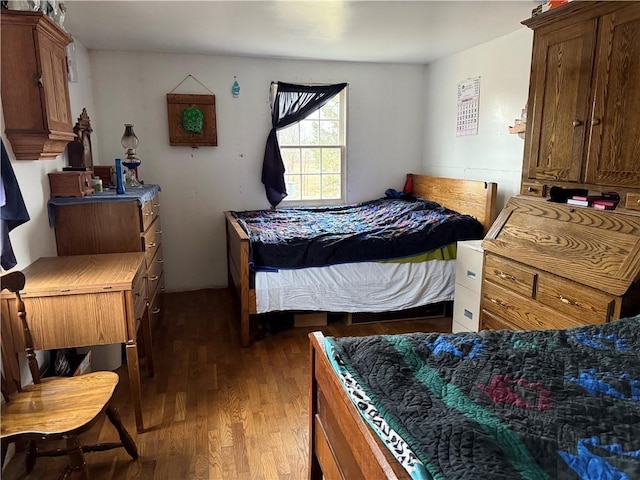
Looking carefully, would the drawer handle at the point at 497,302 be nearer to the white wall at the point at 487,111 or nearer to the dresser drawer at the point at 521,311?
the dresser drawer at the point at 521,311

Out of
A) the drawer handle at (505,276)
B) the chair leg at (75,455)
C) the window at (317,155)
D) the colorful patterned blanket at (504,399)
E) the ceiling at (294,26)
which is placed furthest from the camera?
the window at (317,155)

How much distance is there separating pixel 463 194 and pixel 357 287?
1362mm

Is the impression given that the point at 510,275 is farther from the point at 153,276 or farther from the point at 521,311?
the point at 153,276

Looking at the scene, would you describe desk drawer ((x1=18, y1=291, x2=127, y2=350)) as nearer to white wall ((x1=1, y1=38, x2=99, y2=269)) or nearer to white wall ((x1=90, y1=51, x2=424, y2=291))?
white wall ((x1=1, y1=38, x2=99, y2=269))

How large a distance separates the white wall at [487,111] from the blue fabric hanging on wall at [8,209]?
321 centimetres

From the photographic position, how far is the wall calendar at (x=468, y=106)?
13.0 ft

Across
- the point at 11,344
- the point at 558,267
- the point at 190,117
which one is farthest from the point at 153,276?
the point at 558,267

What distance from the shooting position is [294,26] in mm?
3275

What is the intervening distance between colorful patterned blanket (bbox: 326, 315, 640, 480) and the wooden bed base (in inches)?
→ 1.0

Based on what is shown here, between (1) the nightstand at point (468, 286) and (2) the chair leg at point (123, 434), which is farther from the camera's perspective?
(1) the nightstand at point (468, 286)

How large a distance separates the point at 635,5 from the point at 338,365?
6.41ft

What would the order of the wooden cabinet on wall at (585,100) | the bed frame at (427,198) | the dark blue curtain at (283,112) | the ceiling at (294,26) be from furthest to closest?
the dark blue curtain at (283,112) < the bed frame at (427,198) < the ceiling at (294,26) < the wooden cabinet on wall at (585,100)

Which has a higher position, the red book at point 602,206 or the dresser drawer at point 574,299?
the red book at point 602,206

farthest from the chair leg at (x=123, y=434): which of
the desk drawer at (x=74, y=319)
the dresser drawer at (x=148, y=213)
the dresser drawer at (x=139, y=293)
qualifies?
the dresser drawer at (x=148, y=213)
